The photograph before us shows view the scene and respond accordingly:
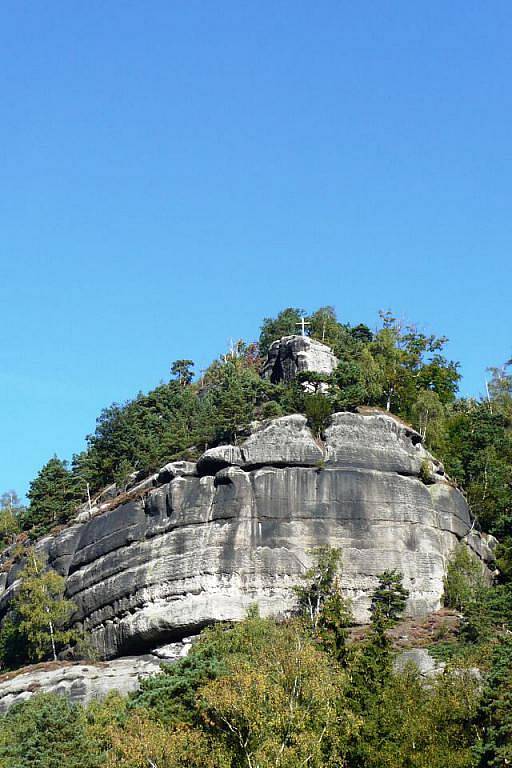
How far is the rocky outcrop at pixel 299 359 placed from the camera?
285 ft

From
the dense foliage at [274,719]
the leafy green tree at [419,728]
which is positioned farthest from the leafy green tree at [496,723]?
the leafy green tree at [419,728]

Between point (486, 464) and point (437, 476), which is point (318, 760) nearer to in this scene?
point (437, 476)

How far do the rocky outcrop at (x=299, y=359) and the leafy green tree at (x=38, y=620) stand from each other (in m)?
22.4

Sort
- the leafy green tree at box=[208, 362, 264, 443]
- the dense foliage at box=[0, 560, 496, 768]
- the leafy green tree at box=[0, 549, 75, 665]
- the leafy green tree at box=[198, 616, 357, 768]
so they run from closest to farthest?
1. the leafy green tree at box=[198, 616, 357, 768]
2. the dense foliage at box=[0, 560, 496, 768]
3. the leafy green tree at box=[0, 549, 75, 665]
4. the leafy green tree at box=[208, 362, 264, 443]

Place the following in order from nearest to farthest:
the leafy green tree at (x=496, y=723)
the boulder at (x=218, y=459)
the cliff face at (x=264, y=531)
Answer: the leafy green tree at (x=496, y=723)
the cliff face at (x=264, y=531)
the boulder at (x=218, y=459)

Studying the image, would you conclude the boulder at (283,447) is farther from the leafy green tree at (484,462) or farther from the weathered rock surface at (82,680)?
the leafy green tree at (484,462)

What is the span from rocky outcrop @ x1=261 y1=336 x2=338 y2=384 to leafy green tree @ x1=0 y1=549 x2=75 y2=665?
73.5 ft

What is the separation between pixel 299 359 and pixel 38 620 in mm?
26487

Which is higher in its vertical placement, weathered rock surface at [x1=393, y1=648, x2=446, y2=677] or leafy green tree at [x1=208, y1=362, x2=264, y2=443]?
leafy green tree at [x1=208, y1=362, x2=264, y2=443]

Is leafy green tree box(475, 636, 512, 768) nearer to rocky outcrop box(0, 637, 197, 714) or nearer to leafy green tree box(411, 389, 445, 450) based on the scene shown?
rocky outcrop box(0, 637, 197, 714)

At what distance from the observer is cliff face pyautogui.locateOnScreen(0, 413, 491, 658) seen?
67312 millimetres

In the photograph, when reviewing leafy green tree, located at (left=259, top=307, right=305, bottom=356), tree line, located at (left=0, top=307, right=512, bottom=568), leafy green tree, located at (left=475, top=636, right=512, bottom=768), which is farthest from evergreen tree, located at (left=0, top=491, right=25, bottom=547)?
leafy green tree, located at (left=475, top=636, right=512, bottom=768)

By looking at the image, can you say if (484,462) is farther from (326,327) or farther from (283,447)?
(326,327)

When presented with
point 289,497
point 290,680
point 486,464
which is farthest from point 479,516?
point 290,680
